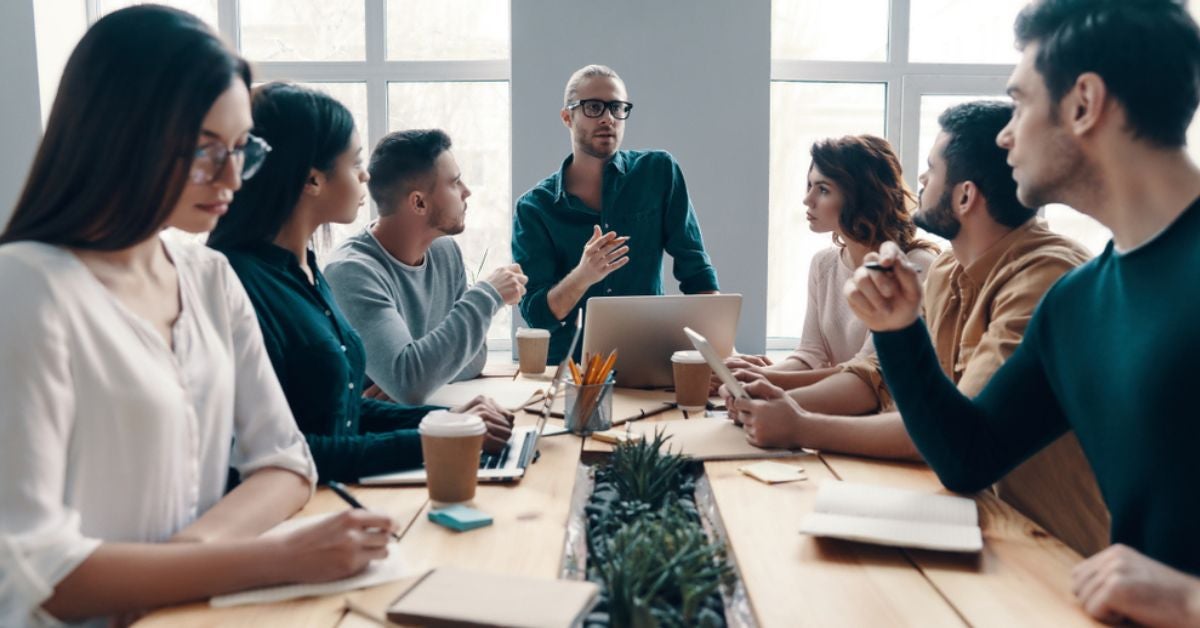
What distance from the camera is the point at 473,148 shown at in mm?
4832

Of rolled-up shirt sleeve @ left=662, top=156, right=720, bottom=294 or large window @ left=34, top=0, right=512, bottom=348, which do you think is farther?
large window @ left=34, top=0, right=512, bottom=348

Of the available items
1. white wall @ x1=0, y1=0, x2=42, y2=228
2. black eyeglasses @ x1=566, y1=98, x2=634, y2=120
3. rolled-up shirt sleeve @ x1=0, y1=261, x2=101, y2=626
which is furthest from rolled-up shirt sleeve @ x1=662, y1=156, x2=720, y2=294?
white wall @ x1=0, y1=0, x2=42, y2=228

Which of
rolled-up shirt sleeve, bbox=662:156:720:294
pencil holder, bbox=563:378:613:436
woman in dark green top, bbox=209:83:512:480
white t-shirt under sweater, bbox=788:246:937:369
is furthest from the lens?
rolled-up shirt sleeve, bbox=662:156:720:294

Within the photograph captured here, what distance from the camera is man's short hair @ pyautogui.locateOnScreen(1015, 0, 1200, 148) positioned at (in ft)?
3.97

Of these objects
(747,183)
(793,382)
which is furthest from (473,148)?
(793,382)

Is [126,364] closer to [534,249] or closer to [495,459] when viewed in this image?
[495,459]

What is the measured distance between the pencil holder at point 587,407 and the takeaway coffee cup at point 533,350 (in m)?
0.68

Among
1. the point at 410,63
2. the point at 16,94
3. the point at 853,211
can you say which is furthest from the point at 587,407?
the point at 16,94

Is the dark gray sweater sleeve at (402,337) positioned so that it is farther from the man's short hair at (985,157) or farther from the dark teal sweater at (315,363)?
the man's short hair at (985,157)

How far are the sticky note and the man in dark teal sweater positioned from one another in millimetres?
192

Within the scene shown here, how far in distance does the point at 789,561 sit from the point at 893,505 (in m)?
0.22

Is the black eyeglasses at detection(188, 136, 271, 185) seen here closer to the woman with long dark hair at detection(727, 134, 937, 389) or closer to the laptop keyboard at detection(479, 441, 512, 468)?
the laptop keyboard at detection(479, 441, 512, 468)

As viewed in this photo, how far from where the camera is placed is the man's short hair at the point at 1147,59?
3.97 ft

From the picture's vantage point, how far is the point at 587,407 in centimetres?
179
